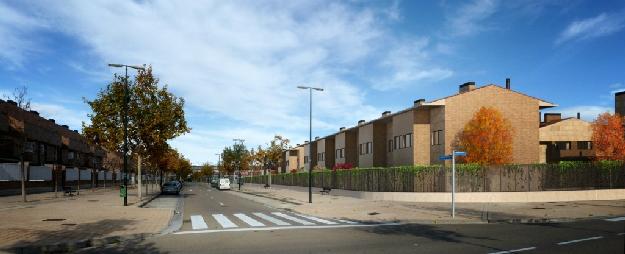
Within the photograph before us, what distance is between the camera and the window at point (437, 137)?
41544 millimetres

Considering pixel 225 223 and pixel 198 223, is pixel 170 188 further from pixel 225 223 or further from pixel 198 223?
pixel 225 223

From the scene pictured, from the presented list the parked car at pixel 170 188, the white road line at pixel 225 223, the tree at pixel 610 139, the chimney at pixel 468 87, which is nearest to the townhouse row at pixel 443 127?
the chimney at pixel 468 87

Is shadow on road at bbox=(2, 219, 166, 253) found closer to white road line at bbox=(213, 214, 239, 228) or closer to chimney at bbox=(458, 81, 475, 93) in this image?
white road line at bbox=(213, 214, 239, 228)

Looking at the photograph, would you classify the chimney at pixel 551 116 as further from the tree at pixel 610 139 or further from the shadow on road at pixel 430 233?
the shadow on road at pixel 430 233

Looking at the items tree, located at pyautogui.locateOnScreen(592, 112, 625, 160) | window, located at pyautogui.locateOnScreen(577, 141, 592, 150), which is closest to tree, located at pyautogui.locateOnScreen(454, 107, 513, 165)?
tree, located at pyautogui.locateOnScreen(592, 112, 625, 160)

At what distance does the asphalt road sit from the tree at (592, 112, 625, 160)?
118 ft

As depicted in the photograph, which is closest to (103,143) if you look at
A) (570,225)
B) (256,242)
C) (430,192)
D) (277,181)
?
(430,192)

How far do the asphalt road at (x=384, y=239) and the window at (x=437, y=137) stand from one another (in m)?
23.0

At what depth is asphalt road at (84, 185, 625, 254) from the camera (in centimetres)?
1191

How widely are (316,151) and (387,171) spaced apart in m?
44.5

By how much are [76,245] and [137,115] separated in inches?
931

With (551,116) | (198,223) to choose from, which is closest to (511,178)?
(198,223)

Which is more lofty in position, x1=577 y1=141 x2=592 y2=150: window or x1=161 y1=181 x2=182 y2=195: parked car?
x1=577 y1=141 x2=592 y2=150: window

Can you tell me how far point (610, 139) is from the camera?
1955 inches
